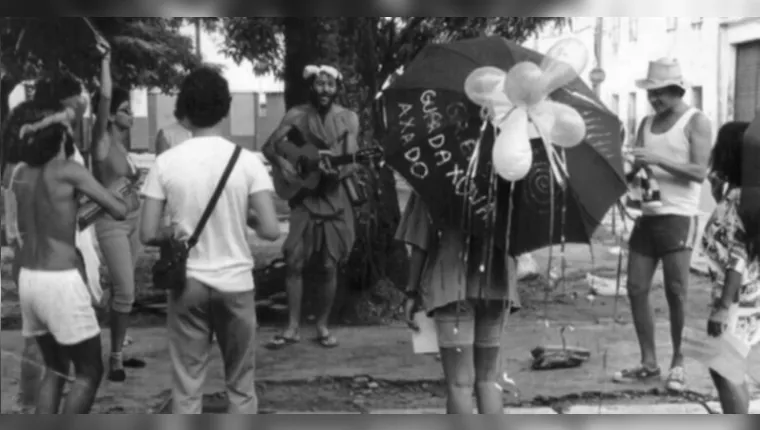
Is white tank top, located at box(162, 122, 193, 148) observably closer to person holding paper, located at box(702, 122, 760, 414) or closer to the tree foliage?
the tree foliage

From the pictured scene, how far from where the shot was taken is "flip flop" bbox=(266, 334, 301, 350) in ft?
19.4

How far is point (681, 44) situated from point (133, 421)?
129 inches

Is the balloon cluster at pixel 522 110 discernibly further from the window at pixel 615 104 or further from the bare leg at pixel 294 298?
the bare leg at pixel 294 298

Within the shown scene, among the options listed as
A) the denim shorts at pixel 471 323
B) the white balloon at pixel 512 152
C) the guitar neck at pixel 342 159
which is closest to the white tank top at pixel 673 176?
the white balloon at pixel 512 152

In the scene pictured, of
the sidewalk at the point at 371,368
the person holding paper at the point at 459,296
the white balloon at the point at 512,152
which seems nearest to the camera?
the white balloon at the point at 512,152

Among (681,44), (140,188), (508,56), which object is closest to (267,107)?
(140,188)

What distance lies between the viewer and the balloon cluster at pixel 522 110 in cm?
544

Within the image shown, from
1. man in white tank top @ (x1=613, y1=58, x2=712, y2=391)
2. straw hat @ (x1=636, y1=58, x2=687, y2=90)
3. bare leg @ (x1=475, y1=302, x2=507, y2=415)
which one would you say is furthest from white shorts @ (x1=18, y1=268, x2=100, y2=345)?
straw hat @ (x1=636, y1=58, x2=687, y2=90)

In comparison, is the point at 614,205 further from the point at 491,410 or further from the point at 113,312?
the point at 113,312

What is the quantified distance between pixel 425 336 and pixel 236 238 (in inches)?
40.0

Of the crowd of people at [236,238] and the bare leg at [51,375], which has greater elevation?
the crowd of people at [236,238]

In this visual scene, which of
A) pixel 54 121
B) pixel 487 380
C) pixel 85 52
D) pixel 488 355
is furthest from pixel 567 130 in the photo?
pixel 54 121

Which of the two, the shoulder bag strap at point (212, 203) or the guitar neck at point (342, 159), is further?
the guitar neck at point (342, 159)

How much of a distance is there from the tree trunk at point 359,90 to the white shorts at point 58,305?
1.23 metres
